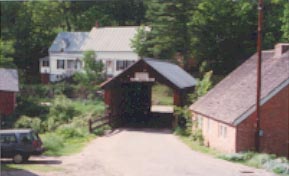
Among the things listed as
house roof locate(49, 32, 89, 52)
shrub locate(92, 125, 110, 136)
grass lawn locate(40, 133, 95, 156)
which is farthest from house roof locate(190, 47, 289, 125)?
house roof locate(49, 32, 89, 52)

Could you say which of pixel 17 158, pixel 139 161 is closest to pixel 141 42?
pixel 139 161

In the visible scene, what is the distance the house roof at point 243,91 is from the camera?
29.5 meters

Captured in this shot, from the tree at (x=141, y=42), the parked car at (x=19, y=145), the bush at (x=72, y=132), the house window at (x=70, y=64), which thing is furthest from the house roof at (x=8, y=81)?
the house window at (x=70, y=64)

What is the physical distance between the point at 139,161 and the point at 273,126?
7545mm

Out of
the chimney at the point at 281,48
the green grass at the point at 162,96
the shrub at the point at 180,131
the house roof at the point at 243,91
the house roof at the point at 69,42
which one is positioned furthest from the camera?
the house roof at the point at 69,42

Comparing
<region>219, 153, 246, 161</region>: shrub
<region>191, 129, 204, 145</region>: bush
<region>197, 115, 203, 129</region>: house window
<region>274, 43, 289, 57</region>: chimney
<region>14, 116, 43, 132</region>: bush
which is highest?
<region>274, 43, 289, 57</region>: chimney

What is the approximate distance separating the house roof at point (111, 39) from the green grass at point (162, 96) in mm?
8270

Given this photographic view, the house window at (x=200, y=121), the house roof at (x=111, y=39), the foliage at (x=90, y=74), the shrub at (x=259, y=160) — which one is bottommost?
the shrub at (x=259, y=160)

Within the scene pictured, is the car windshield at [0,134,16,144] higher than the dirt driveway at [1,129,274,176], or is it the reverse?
the car windshield at [0,134,16,144]

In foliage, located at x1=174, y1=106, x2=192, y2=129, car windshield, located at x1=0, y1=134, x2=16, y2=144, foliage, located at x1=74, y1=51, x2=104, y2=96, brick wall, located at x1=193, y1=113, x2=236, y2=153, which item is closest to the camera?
car windshield, located at x1=0, y1=134, x2=16, y2=144

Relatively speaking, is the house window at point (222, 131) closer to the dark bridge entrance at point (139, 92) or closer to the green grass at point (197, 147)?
the green grass at point (197, 147)

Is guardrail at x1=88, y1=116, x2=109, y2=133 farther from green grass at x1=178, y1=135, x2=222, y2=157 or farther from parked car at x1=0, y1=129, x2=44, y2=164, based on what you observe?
parked car at x1=0, y1=129, x2=44, y2=164

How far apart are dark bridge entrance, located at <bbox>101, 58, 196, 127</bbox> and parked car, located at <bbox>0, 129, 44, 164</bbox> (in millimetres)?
14233

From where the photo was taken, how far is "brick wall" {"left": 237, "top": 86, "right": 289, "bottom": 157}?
28.9 meters
